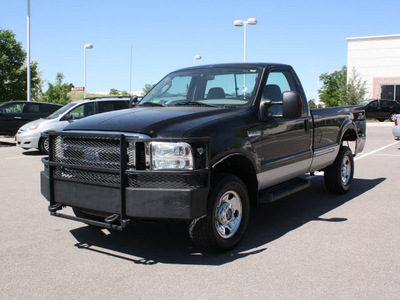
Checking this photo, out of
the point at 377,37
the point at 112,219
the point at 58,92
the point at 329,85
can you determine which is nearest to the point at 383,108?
the point at 377,37

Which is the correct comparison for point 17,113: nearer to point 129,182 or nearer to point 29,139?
point 29,139

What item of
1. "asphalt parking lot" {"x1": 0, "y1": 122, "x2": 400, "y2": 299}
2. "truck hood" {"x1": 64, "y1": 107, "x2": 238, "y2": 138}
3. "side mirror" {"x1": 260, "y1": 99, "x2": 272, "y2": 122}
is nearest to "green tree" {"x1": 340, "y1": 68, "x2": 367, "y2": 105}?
"asphalt parking lot" {"x1": 0, "y1": 122, "x2": 400, "y2": 299}

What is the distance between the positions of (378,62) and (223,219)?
158ft

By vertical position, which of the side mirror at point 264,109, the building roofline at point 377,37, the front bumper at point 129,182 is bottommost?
the front bumper at point 129,182

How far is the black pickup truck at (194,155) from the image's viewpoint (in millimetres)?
4094

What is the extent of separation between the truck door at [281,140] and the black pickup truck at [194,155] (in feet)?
0.04

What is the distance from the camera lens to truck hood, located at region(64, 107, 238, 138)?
166 inches

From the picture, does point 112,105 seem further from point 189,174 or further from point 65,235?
point 189,174

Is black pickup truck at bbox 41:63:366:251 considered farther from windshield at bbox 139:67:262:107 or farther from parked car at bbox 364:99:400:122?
parked car at bbox 364:99:400:122

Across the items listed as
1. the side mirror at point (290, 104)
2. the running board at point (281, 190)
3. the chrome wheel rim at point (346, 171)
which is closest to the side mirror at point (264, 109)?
the side mirror at point (290, 104)

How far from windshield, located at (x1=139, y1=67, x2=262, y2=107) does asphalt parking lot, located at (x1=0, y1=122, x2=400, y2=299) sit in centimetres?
156

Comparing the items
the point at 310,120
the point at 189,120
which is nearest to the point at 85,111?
the point at 310,120

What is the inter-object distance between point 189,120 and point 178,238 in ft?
4.74

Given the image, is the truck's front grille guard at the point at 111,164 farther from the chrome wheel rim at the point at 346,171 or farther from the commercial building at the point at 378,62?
the commercial building at the point at 378,62
